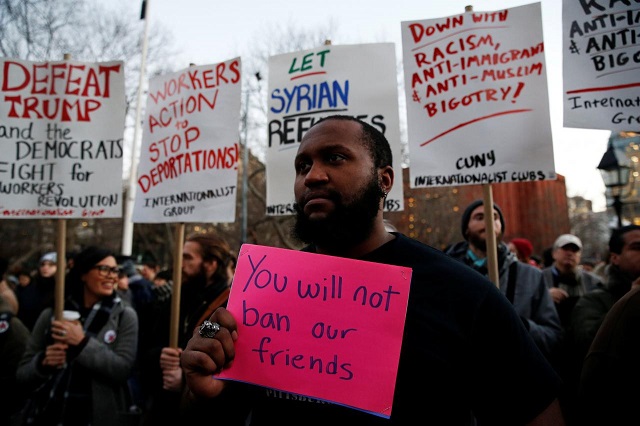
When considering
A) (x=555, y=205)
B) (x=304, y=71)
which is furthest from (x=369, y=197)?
(x=555, y=205)

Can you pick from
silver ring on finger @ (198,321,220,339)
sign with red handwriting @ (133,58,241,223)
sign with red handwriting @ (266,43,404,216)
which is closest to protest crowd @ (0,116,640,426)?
silver ring on finger @ (198,321,220,339)

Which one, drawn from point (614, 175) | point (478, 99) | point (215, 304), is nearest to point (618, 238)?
point (478, 99)

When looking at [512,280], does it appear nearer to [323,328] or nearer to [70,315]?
[323,328]

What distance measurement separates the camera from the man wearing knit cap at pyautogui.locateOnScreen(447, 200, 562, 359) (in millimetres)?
2709

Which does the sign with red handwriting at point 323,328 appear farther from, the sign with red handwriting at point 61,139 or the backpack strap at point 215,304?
the sign with red handwriting at point 61,139

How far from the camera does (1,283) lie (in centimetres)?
397

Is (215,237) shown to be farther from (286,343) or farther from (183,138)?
(286,343)

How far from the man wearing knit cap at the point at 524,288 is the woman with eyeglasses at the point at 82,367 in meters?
2.52

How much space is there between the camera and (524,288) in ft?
9.66

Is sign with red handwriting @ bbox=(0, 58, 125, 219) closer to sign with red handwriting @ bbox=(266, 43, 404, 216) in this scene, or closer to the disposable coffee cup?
the disposable coffee cup

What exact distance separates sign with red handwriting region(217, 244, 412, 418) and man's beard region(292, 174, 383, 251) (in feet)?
0.68

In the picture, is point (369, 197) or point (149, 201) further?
point (149, 201)

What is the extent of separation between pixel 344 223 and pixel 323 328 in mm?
384

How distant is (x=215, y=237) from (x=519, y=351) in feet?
9.49
